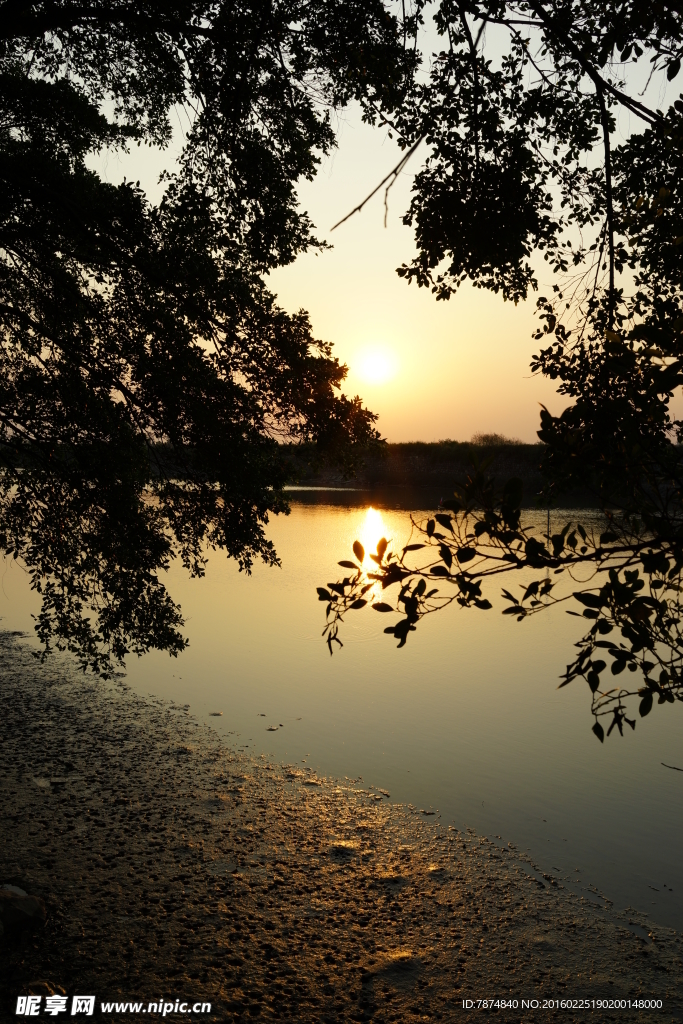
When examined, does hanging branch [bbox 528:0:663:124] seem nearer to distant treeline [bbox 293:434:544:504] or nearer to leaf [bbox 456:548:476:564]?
leaf [bbox 456:548:476:564]

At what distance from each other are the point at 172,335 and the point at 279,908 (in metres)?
5.20

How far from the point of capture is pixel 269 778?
830 cm

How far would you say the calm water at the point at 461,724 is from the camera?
7.27 meters

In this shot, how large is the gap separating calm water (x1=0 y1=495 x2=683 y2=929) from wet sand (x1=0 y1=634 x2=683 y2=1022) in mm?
565

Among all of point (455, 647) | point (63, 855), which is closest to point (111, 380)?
point (63, 855)

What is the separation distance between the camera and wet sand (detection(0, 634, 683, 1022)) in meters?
4.93

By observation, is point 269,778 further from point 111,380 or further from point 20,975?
point 111,380

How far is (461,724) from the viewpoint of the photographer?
10531 millimetres

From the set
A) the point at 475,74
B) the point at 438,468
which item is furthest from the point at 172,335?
the point at 438,468

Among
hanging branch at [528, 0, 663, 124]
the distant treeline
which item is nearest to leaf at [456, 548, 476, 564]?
hanging branch at [528, 0, 663, 124]

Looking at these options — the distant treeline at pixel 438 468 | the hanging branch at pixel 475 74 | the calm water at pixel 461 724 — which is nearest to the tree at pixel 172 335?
the hanging branch at pixel 475 74

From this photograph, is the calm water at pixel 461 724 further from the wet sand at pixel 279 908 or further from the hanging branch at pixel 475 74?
the hanging branch at pixel 475 74

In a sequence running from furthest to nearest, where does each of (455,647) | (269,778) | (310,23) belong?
(455,647)
(269,778)
(310,23)

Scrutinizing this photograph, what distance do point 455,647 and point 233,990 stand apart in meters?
10.6
